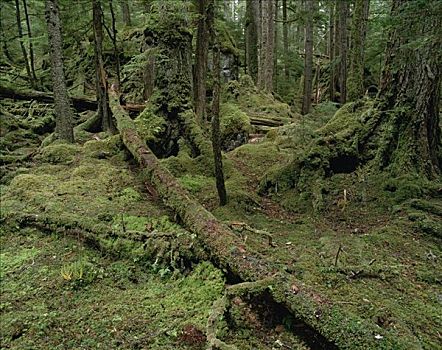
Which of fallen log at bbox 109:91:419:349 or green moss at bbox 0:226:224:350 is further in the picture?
green moss at bbox 0:226:224:350

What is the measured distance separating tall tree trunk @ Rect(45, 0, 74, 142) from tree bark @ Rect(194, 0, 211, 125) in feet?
10.8

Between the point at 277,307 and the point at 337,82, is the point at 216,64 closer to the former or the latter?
the point at 277,307

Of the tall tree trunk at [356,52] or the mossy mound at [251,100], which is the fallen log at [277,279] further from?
the mossy mound at [251,100]

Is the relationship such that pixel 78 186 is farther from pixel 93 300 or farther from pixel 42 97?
pixel 42 97

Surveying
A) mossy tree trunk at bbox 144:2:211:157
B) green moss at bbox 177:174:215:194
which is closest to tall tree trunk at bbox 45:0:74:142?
mossy tree trunk at bbox 144:2:211:157

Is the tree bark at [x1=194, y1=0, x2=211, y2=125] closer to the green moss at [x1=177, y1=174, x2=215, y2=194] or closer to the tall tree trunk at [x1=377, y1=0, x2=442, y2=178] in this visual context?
the green moss at [x1=177, y1=174, x2=215, y2=194]

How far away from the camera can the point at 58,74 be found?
966cm

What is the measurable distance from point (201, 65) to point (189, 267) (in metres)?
5.02

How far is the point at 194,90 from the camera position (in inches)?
370

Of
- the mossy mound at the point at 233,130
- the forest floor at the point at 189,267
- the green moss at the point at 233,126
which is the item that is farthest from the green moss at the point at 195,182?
the green moss at the point at 233,126

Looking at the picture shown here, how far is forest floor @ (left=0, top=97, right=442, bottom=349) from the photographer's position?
365cm

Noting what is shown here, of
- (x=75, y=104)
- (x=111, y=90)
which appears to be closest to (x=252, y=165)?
(x=111, y=90)

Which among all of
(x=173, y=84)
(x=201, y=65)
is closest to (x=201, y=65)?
(x=201, y=65)

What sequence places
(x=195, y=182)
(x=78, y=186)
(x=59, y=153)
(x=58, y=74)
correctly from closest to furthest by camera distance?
1. (x=78, y=186)
2. (x=195, y=182)
3. (x=59, y=153)
4. (x=58, y=74)
